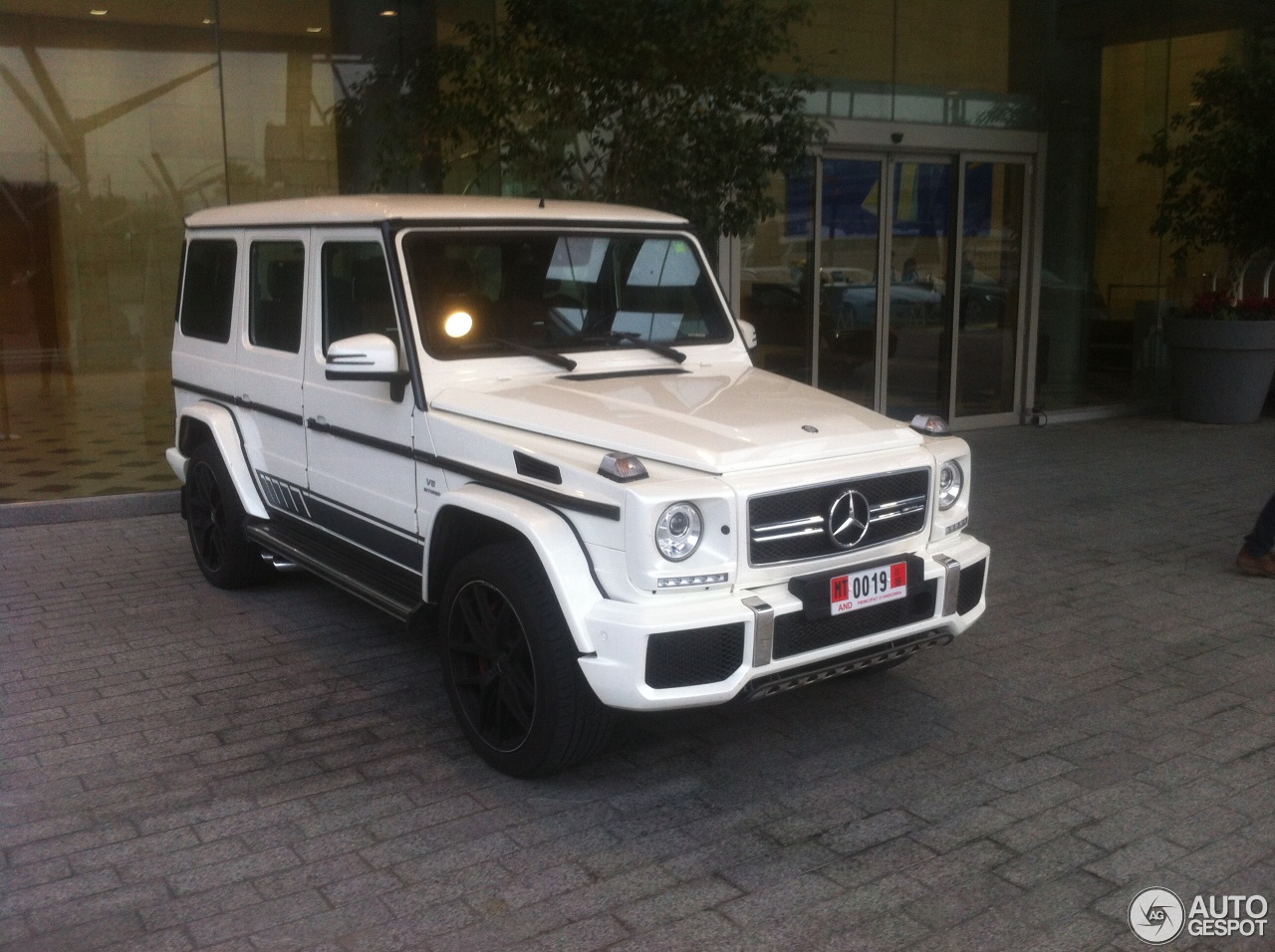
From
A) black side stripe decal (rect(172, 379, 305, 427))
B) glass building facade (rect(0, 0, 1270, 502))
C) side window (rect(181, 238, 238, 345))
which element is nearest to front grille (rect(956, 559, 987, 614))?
black side stripe decal (rect(172, 379, 305, 427))

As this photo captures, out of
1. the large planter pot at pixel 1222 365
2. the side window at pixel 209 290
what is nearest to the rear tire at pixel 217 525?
the side window at pixel 209 290

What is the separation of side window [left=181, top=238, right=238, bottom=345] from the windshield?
1.88 m

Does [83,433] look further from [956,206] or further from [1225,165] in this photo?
[1225,165]

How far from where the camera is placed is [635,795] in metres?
4.18

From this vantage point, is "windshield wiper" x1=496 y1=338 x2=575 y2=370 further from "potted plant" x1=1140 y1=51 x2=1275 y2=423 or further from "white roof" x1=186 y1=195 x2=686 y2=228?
"potted plant" x1=1140 y1=51 x2=1275 y2=423

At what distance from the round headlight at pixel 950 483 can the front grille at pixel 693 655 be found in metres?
1.18

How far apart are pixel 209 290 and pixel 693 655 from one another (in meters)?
4.04

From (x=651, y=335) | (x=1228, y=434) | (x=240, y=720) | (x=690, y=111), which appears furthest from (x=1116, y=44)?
(x=240, y=720)

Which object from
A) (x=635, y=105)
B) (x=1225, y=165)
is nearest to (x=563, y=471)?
(x=635, y=105)

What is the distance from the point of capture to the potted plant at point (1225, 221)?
11.7 metres

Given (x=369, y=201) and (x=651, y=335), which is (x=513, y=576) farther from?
(x=369, y=201)

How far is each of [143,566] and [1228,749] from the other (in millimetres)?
5796

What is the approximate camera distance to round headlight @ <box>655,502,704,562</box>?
375cm

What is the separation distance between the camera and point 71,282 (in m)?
8.87
